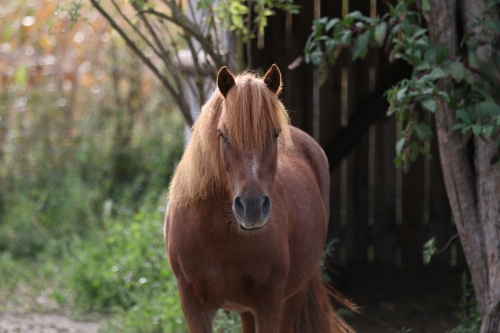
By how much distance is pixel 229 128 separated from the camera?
8.30ft

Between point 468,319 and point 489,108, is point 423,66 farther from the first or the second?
point 468,319

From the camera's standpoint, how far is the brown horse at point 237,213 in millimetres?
2506

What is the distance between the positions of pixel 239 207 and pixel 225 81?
0.57 m

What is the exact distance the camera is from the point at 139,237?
541 centimetres

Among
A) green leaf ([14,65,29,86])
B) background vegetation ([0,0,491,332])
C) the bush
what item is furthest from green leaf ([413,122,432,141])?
green leaf ([14,65,29,86])

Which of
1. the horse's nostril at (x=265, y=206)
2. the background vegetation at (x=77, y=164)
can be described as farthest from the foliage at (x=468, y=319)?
the background vegetation at (x=77, y=164)

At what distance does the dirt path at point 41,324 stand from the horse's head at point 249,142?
2.86 meters

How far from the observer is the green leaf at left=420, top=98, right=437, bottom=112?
3094 millimetres

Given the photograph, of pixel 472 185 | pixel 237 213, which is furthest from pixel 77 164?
pixel 237 213

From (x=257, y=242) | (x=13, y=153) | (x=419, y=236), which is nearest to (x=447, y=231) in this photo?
(x=419, y=236)

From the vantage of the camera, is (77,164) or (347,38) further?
(77,164)

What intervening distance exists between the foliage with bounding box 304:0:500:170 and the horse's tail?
0.95 metres

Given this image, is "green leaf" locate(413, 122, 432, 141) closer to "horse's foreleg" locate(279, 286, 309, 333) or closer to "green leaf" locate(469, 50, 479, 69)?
"green leaf" locate(469, 50, 479, 69)

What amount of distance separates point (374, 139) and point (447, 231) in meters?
1.23
